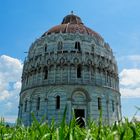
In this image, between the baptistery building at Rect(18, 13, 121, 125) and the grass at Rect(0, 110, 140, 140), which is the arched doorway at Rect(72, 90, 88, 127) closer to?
the baptistery building at Rect(18, 13, 121, 125)

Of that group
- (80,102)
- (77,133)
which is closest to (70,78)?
(80,102)

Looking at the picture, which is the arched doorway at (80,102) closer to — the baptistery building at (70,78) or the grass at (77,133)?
the baptistery building at (70,78)

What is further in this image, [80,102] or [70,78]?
[70,78]

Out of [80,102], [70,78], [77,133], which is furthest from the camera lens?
[70,78]

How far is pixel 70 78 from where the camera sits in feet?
92.6

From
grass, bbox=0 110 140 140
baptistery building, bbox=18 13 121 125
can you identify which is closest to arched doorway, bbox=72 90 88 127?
baptistery building, bbox=18 13 121 125

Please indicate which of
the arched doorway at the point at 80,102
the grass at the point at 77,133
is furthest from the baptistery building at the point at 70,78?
the grass at the point at 77,133

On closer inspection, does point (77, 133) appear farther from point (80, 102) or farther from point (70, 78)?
point (70, 78)

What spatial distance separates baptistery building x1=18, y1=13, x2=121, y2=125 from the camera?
89.5 ft

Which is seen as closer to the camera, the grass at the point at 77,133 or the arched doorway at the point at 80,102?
the grass at the point at 77,133

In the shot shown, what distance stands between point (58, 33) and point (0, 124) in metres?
30.5

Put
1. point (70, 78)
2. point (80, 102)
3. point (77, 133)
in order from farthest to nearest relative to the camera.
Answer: point (70, 78) < point (80, 102) < point (77, 133)

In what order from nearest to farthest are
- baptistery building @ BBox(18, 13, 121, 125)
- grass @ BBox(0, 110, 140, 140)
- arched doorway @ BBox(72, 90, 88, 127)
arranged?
1. grass @ BBox(0, 110, 140, 140)
2. arched doorway @ BBox(72, 90, 88, 127)
3. baptistery building @ BBox(18, 13, 121, 125)

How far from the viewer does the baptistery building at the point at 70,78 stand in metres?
27.3
